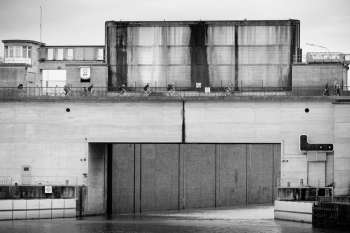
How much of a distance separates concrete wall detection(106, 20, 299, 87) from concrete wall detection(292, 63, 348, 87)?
1.83 metres

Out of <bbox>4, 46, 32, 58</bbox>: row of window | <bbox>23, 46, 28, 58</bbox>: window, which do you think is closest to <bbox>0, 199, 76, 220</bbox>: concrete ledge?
<bbox>23, 46, 28, 58</bbox>: window

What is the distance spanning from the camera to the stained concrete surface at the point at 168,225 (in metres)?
96.2

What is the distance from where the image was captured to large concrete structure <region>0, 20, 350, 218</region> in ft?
339

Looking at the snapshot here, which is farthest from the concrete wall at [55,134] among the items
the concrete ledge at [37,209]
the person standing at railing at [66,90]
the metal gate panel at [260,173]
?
the metal gate panel at [260,173]

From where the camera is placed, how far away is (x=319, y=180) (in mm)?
103000

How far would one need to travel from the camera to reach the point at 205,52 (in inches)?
4281

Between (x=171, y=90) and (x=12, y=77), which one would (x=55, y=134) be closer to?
(x=12, y=77)

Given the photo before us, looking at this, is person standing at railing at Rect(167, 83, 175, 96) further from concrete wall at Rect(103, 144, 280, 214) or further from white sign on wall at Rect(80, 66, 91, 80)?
concrete wall at Rect(103, 144, 280, 214)

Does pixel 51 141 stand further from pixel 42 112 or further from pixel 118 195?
pixel 118 195

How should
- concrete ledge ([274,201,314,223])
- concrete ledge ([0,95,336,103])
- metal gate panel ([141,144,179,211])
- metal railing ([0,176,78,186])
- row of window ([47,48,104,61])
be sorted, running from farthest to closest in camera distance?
row of window ([47,48,104,61])
metal gate panel ([141,144,179,211])
metal railing ([0,176,78,186])
concrete ledge ([0,95,336,103])
concrete ledge ([274,201,314,223])

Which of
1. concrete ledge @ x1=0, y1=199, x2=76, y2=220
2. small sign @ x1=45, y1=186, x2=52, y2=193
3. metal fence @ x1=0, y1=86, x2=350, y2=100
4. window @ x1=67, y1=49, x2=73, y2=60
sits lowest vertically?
concrete ledge @ x1=0, y1=199, x2=76, y2=220

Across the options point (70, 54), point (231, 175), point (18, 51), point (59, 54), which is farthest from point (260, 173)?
point (18, 51)

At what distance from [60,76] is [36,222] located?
47.8m


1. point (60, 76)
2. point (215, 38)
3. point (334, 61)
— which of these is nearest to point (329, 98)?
point (334, 61)
